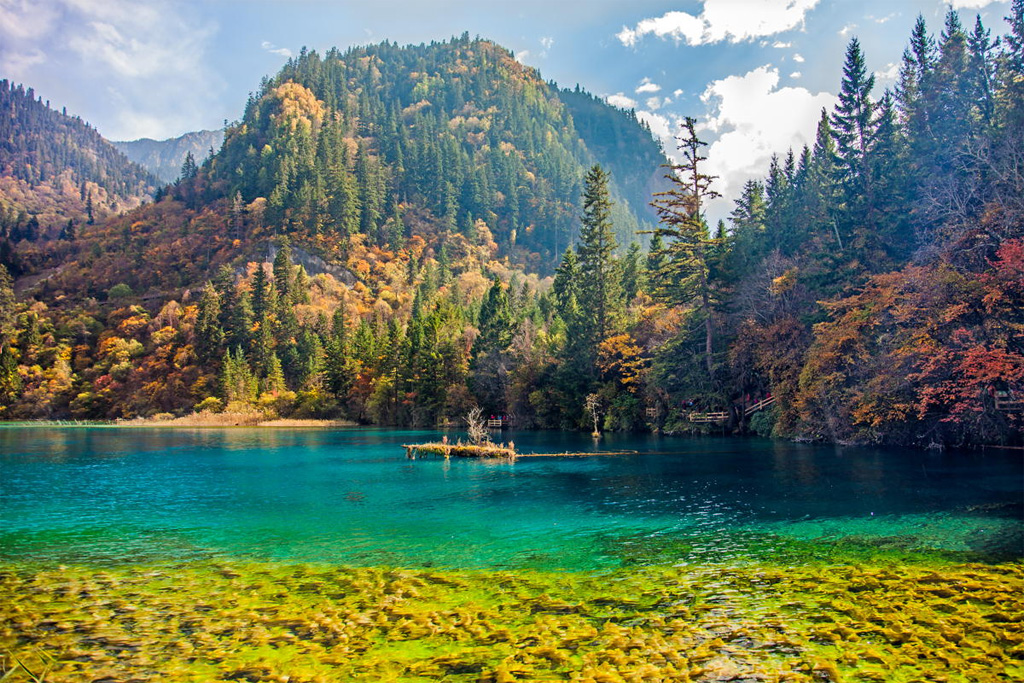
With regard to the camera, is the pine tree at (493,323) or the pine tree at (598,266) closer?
the pine tree at (598,266)

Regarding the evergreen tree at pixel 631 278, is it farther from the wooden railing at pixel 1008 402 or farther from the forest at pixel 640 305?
the wooden railing at pixel 1008 402

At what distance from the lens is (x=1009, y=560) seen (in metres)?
13.2

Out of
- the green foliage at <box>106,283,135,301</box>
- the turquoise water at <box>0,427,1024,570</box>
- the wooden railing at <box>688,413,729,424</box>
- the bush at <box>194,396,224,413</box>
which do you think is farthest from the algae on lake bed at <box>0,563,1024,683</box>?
the green foliage at <box>106,283,135,301</box>

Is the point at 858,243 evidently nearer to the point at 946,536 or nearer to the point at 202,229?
the point at 946,536

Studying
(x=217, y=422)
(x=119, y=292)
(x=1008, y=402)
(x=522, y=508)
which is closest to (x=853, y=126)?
(x=1008, y=402)

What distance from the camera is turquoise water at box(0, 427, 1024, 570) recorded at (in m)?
15.3

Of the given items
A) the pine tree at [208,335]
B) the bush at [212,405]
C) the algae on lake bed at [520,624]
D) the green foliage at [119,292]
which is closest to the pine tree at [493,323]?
the bush at [212,405]

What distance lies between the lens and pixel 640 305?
77.9 metres

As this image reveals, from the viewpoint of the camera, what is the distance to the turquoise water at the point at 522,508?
15.3 metres

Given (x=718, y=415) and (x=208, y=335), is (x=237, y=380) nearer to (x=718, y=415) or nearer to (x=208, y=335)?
(x=208, y=335)

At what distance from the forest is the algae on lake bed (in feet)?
74.2

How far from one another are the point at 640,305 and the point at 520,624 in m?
70.3

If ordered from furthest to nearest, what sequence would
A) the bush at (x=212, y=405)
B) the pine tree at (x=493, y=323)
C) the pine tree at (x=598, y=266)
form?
the bush at (x=212, y=405)
the pine tree at (x=493, y=323)
the pine tree at (x=598, y=266)

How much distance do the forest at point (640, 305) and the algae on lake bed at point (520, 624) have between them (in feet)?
74.2
